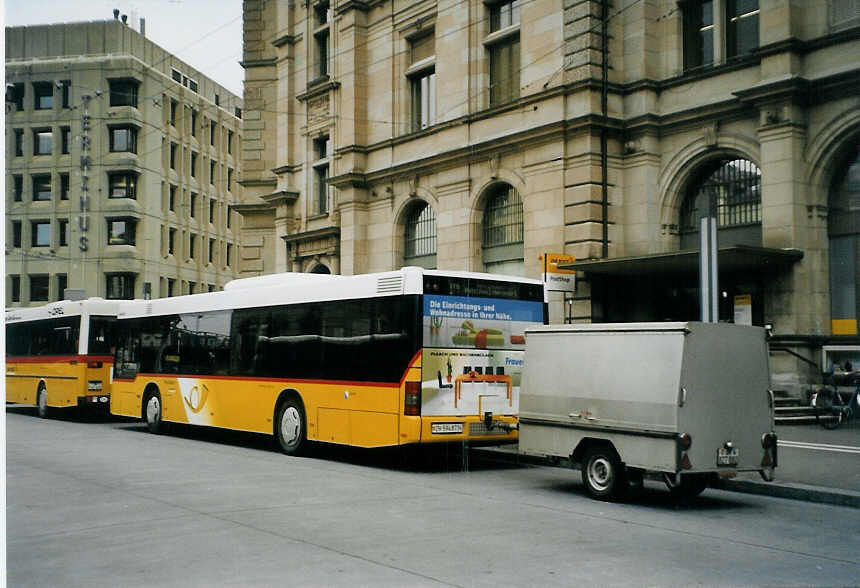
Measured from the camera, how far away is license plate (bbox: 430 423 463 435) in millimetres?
14039

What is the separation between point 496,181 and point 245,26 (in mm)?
18579

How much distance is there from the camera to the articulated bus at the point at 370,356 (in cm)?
1416

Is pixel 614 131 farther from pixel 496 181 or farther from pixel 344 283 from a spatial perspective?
pixel 344 283

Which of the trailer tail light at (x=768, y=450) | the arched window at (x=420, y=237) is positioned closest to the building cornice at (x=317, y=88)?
the arched window at (x=420, y=237)

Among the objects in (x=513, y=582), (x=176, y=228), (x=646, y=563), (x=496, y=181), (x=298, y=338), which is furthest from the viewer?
(x=176, y=228)

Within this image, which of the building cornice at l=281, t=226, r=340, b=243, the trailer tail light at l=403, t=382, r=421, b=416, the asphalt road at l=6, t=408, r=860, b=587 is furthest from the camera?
the building cornice at l=281, t=226, r=340, b=243

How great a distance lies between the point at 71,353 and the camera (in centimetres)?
2486

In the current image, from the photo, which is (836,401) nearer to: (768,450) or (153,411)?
(768,450)

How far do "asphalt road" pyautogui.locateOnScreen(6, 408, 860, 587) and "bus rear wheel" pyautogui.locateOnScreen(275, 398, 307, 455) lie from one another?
5.34 ft

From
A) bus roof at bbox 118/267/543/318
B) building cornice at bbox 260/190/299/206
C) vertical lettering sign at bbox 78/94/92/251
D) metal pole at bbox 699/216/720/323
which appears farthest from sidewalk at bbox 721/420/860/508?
vertical lettering sign at bbox 78/94/92/251

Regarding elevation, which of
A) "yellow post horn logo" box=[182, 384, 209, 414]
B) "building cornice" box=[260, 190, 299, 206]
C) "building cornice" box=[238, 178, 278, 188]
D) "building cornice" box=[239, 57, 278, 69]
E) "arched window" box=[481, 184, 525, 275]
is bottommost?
"yellow post horn logo" box=[182, 384, 209, 414]

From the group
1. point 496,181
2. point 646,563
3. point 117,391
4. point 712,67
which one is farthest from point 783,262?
point 117,391

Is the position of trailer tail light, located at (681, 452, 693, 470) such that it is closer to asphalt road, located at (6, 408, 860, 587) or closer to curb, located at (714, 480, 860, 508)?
asphalt road, located at (6, 408, 860, 587)

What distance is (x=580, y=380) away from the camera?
11.7m
